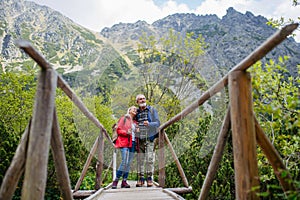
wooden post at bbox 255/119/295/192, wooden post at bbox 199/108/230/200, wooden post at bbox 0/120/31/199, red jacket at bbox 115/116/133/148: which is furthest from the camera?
red jacket at bbox 115/116/133/148

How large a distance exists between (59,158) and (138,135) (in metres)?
2.30

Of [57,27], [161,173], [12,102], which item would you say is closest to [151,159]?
[161,173]

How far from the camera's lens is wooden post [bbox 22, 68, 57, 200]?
5.01ft

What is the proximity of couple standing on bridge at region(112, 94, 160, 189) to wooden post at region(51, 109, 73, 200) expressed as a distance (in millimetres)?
1958

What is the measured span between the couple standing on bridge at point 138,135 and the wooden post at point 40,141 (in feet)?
8.19

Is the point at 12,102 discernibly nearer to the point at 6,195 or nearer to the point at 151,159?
the point at 151,159

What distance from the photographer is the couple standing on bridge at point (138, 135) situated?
13.6 feet

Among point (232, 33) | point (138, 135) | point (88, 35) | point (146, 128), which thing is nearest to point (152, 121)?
point (146, 128)

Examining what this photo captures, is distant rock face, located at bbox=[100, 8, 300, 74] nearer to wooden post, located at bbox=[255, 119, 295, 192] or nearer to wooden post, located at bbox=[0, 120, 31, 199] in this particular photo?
wooden post, located at bbox=[255, 119, 295, 192]

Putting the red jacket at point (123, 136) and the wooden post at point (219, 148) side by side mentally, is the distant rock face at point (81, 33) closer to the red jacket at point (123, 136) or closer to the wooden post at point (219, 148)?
the red jacket at point (123, 136)

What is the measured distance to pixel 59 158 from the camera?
2.01 m

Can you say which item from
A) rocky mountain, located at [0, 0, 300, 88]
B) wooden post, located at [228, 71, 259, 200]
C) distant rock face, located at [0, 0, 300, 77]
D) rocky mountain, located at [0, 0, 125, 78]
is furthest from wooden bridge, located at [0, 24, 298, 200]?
rocky mountain, located at [0, 0, 125, 78]

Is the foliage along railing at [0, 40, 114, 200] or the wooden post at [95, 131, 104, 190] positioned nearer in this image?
the foliage along railing at [0, 40, 114, 200]

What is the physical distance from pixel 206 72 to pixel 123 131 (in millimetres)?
9909
